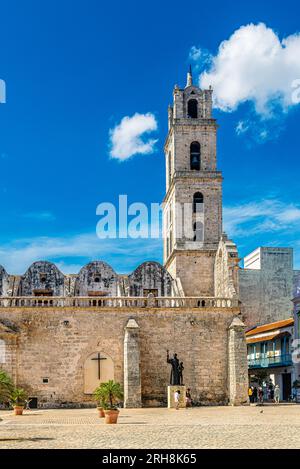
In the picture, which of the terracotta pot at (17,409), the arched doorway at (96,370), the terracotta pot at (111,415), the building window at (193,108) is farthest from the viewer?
the building window at (193,108)

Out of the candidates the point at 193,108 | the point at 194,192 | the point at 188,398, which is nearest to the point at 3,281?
the point at 194,192

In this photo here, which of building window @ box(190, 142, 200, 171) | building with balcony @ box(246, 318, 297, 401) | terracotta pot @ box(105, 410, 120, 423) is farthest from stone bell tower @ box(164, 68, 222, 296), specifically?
terracotta pot @ box(105, 410, 120, 423)

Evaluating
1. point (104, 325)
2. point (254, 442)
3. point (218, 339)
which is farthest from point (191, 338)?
point (254, 442)

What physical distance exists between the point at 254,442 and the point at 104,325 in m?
A: 18.2

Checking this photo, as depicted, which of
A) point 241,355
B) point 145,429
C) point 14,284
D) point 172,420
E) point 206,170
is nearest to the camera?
point 145,429

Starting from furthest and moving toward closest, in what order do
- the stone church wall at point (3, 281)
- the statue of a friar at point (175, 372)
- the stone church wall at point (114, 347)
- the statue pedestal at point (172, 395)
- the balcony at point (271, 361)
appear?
the balcony at point (271, 361) < the stone church wall at point (3, 281) < the stone church wall at point (114, 347) < the statue of a friar at point (175, 372) < the statue pedestal at point (172, 395)

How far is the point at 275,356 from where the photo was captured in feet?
147

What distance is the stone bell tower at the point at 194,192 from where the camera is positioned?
3922 cm

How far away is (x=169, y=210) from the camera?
141 feet

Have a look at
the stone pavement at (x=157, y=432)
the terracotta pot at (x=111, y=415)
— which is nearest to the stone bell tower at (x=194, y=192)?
the stone pavement at (x=157, y=432)

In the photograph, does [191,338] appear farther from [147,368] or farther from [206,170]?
[206,170]

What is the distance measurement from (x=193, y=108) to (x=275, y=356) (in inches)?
669

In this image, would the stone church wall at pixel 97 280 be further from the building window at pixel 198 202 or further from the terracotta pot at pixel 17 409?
the terracotta pot at pixel 17 409

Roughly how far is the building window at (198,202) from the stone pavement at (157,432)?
58.2 ft
